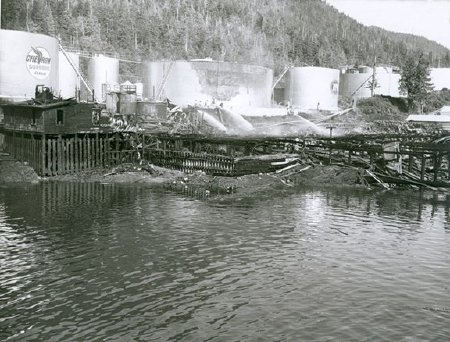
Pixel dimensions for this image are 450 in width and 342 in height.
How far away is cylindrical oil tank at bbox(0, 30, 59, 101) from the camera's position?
5225 centimetres

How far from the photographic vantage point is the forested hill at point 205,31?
108m

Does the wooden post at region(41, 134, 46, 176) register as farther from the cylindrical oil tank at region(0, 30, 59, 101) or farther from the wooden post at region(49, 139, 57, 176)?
the cylindrical oil tank at region(0, 30, 59, 101)

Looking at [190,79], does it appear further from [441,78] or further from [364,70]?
[441,78]

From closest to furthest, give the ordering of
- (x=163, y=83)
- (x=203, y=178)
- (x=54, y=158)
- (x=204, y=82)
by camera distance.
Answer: (x=203, y=178) < (x=54, y=158) < (x=204, y=82) < (x=163, y=83)

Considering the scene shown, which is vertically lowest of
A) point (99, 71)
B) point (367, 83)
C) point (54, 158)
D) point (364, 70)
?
point (54, 158)

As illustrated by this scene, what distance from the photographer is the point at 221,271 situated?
1728 cm

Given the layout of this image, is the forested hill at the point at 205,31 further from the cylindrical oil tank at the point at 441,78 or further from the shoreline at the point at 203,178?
the shoreline at the point at 203,178

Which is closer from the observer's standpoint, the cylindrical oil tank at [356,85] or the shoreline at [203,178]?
the shoreline at [203,178]

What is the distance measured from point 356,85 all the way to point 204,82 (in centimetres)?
4228

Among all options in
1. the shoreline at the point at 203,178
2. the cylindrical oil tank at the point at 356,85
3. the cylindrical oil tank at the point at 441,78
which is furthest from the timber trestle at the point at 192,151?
the cylindrical oil tank at the point at 441,78

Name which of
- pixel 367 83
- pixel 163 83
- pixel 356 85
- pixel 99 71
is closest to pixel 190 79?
pixel 163 83

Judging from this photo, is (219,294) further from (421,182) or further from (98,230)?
(421,182)

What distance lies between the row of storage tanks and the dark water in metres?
29.6

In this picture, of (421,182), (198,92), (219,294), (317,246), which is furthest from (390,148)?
(198,92)
